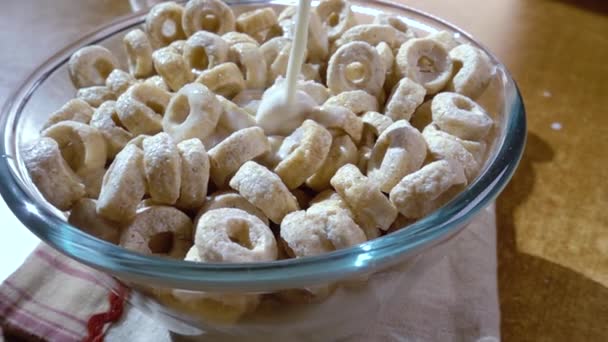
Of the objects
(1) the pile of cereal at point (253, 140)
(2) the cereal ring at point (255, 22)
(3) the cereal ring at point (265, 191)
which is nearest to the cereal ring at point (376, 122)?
(1) the pile of cereal at point (253, 140)

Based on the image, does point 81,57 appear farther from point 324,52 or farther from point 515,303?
point 515,303

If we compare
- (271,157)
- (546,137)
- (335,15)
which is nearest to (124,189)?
(271,157)

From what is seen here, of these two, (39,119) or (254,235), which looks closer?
(254,235)

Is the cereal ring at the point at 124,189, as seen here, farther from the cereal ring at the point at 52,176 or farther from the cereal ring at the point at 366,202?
the cereal ring at the point at 366,202

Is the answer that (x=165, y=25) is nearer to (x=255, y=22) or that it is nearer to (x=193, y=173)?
(x=255, y=22)

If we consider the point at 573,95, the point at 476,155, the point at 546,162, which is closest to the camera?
the point at 476,155

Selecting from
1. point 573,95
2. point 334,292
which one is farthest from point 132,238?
point 573,95
